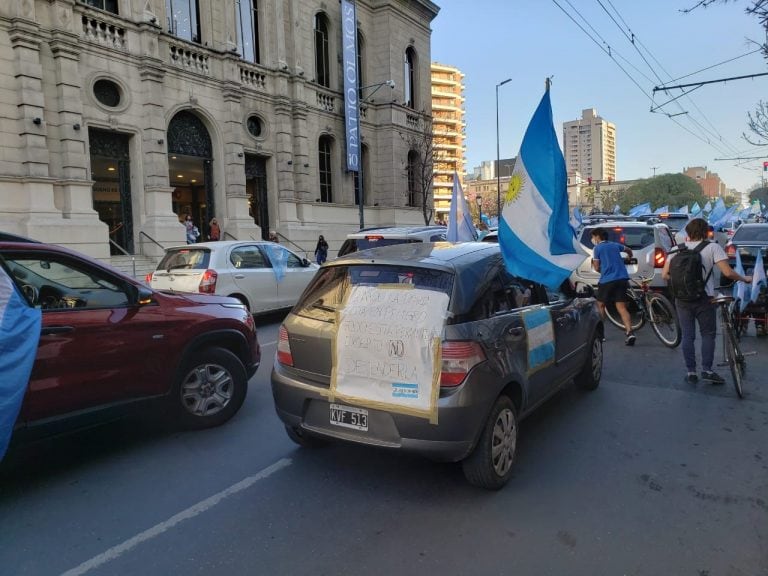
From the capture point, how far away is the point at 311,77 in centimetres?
2467

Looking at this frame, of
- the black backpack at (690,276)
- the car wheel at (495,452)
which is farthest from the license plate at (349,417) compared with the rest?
the black backpack at (690,276)

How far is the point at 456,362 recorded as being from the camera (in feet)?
11.4

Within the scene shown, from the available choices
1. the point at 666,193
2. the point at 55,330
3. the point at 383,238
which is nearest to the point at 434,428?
the point at 55,330

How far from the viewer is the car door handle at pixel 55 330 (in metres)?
3.77

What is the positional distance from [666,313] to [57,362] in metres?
7.79

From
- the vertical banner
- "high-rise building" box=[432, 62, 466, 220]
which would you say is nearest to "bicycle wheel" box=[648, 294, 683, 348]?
the vertical banner

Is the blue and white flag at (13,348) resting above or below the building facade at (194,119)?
below

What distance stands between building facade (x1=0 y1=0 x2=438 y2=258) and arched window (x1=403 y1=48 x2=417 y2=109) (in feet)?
0.70

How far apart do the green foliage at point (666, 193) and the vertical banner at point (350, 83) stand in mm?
72605

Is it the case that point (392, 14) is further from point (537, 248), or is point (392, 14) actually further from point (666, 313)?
point (537, 248)

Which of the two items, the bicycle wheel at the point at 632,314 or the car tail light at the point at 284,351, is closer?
the car tail light at the point at 284,351

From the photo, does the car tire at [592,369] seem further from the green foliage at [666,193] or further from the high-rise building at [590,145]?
the high-rise building at [590,145]

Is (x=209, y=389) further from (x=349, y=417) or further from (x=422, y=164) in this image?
(x=422, y=164)

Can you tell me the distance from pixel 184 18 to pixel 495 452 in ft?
68.7
